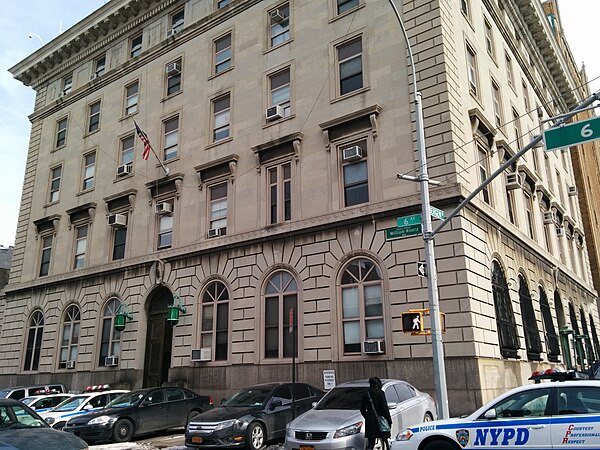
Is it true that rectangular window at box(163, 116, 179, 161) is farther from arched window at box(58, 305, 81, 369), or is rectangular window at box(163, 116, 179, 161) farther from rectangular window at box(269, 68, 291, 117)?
arched window at box(58, 305, 81, 369)

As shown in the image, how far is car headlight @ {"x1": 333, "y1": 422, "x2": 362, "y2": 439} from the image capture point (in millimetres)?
11391

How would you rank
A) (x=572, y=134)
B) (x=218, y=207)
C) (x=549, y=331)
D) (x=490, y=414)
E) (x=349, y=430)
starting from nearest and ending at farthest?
1. (x=490, y=414)
2. (x=572, y=134)
3. (x=349, y=430)
4. (x=218, y=207)
5. (x=549, y=331)

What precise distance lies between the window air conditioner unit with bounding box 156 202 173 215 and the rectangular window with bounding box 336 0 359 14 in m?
12.1

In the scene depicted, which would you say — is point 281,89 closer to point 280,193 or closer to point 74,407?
point 280,193

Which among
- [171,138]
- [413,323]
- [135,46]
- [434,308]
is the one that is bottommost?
[413,323]

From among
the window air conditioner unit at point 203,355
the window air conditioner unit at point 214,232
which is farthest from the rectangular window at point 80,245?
the window air conditioner unit at point 203,355

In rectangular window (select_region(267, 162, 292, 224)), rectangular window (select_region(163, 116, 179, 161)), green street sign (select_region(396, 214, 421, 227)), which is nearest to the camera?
green street sign (select_region(396, 214, 421, 227))

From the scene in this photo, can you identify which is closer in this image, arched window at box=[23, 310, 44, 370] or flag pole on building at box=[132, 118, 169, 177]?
flag pole on building at box=[132, 118, 169, 177]

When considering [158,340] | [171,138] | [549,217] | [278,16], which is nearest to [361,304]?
[158,340]

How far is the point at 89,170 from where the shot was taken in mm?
33000

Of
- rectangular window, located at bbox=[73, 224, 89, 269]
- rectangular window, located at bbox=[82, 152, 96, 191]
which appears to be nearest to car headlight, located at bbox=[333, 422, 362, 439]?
rectangular window, located at bbox=[73, 224, 89, 269]

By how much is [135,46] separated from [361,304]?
22927mm

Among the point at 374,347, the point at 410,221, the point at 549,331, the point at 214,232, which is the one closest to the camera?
the point at 410,221

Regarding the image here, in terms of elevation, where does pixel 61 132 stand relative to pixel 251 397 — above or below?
above
